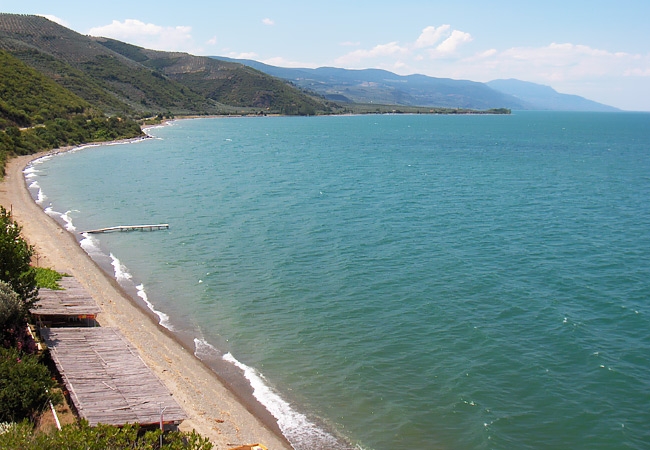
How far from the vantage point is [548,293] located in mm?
29531

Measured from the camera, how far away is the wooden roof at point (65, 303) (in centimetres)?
2334

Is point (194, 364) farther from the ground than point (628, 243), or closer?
closer

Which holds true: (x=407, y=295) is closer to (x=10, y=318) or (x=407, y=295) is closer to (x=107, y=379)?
(x=107, y=379)

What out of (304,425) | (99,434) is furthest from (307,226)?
(99,434)

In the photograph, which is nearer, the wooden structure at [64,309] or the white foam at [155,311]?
the wooden structure at [64,309]

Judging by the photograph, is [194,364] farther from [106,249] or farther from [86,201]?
[86,201]

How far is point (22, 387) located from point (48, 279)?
36.5 ft

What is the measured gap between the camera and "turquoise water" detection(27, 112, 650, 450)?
19672 millimetres

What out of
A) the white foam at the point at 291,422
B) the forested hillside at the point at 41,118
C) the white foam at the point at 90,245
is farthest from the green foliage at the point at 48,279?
the forested hillside at the point at 41,118

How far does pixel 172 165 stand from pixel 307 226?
43.9m

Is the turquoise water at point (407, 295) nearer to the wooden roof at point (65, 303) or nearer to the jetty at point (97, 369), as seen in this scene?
the jetty at point (97, 369)

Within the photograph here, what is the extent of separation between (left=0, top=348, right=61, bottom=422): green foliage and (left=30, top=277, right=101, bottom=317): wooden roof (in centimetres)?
552

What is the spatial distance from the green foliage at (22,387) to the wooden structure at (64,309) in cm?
545

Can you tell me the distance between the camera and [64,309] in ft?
78.0
